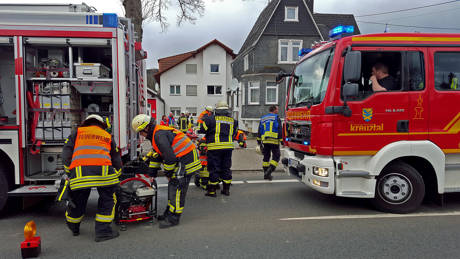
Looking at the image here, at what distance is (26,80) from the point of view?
174 inches

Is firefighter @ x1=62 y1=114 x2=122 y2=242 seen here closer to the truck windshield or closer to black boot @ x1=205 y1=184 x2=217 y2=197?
black boot @ x1=205 y1=184 x2=217 y2=197

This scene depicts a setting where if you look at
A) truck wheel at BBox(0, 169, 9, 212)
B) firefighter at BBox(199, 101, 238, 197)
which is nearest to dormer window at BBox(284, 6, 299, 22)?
firefighter at BBox(199, 101, 238, 197)

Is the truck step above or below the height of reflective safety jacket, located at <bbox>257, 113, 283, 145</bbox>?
below

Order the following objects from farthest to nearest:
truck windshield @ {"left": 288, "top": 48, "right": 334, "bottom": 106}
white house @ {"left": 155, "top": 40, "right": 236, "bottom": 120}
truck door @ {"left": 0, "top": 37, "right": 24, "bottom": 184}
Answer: white house @ {"left": 155, "top": 40, "right": 236, "bottom": 120} → truck windshield @ {"left": 288, "top": 48, "right": 334, "bottom": 106} → truck door @ {"left": 0, "top": 37, "right": 24, "bottom": 184}

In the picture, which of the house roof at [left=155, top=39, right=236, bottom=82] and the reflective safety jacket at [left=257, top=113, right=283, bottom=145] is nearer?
the reflective safety jacket at [left=257, top=113, right=283, bottom=145]

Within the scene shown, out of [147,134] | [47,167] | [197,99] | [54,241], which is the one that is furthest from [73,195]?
[197,99]

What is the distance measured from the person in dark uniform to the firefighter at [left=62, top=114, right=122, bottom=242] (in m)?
3.94

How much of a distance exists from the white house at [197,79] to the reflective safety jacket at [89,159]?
27.3 m

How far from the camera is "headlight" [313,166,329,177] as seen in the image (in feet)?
14.3

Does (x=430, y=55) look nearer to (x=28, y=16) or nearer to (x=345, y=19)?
(x=28, y=16)

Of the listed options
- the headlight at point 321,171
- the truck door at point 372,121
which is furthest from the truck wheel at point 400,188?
the headlight at point 321,171

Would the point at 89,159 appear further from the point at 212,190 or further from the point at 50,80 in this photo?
the point at 212,190

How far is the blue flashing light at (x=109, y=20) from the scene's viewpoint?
14.4ft

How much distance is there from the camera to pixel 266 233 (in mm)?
3855
